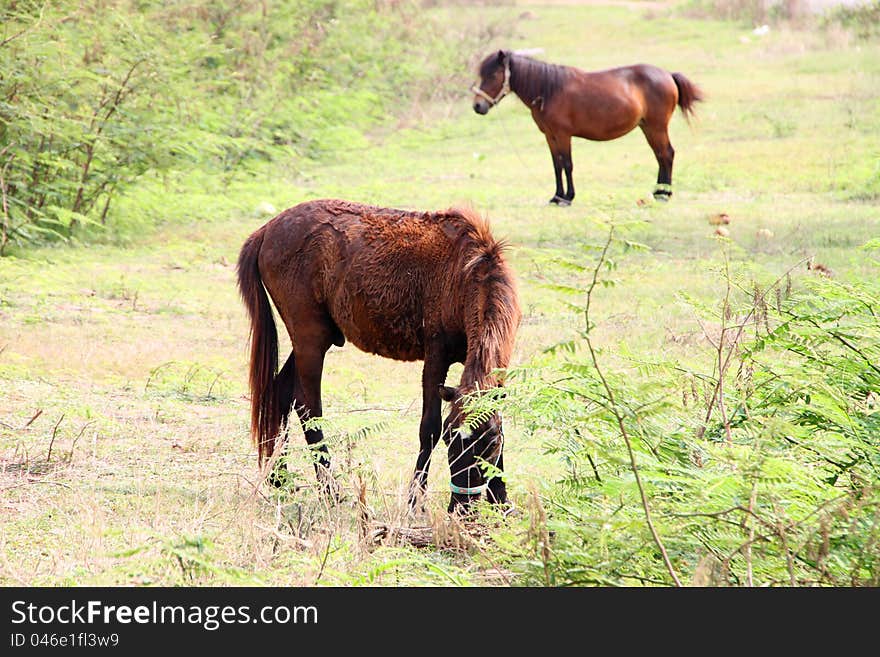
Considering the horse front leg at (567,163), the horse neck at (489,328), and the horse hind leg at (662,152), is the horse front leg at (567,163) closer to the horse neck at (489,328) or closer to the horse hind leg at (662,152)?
the horse hind leg at (662,152)

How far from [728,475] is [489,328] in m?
1.90

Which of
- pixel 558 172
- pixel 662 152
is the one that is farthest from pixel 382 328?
pixel 662 152

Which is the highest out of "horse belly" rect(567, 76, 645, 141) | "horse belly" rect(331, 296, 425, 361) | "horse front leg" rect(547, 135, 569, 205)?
"horse belly" rect(331, 296, 425, 361)

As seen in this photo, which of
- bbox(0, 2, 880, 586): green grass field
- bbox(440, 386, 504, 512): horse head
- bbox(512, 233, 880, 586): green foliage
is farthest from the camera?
bbox(440, 386, 504, 512): horse head

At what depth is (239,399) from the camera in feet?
27.3

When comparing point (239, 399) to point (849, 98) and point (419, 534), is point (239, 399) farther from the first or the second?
point (849, 98)

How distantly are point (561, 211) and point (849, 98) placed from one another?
28.5 feet

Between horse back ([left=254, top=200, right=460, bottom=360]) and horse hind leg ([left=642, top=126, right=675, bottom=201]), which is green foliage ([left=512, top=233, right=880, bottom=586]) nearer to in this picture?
horse back ([left=254, top=200, right=460, bottom=360])

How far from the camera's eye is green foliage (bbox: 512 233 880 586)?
11.9 feet

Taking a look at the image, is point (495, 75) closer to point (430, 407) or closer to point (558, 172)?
point (558, 172)

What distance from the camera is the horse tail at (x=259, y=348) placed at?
6578mm

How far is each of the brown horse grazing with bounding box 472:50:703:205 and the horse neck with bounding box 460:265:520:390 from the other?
1069 centimetres

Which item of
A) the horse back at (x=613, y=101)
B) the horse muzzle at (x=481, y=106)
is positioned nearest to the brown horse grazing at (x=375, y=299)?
the horse back at (x=613, y=101)

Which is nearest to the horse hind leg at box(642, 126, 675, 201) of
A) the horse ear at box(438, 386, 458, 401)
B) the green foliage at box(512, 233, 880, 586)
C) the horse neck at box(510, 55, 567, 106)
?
the horse neck at box(510, 55, 567, 106)
